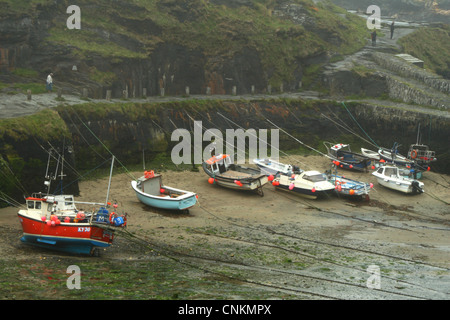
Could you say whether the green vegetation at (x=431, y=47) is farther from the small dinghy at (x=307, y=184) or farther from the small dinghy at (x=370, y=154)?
the small dinghy at (x=307, y=184)

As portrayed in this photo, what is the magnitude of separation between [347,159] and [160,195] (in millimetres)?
16160

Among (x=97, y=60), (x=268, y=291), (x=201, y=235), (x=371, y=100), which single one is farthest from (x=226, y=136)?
(x=268, y=291)

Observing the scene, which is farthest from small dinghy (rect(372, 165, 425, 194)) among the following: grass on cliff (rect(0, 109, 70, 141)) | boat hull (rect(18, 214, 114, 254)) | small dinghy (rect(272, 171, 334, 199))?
boat hull (rect(18, 214, 114, 254))

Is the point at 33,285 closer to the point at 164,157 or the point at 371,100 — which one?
the point at 164,157

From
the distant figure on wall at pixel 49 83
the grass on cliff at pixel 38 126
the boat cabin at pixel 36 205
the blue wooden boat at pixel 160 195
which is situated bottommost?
the blue wooden boat at pixel 160 195

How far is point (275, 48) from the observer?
57.4m

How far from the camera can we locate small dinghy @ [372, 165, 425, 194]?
1529 inches

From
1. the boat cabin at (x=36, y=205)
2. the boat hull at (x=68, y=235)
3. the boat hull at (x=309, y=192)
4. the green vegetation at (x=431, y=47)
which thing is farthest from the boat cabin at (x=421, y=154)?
the boat cabin at (x=36, y=205)

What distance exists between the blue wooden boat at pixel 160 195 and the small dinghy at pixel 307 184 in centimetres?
703

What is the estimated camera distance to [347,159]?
44812mm

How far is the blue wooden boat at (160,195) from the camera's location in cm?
3256

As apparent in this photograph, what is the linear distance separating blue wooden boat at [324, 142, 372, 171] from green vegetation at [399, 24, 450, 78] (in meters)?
21.6

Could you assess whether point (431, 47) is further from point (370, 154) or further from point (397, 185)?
point (397, 185)

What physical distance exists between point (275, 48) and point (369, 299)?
39.3 meters
